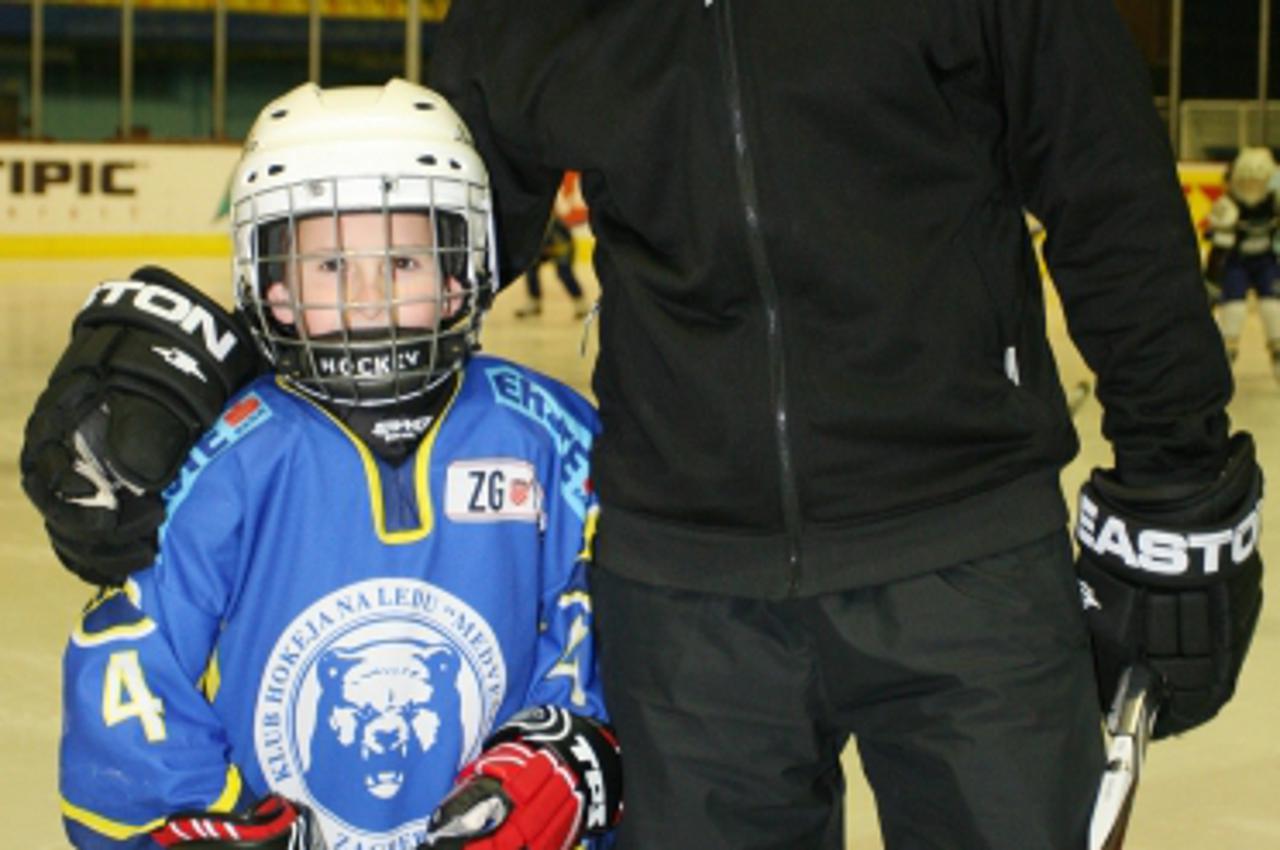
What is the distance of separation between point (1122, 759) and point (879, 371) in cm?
31

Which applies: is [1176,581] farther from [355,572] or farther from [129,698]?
[129,698]

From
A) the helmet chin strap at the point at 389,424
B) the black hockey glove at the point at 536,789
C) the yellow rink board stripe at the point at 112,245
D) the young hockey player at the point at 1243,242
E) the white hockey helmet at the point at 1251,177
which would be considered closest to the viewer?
the black hockey glove at the point at 536,789

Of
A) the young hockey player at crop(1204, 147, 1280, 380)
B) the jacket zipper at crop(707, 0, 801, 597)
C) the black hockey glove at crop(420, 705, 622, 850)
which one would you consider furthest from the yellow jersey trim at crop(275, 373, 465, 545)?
the young hockey player at crop(1204, 147, 1280, 380)

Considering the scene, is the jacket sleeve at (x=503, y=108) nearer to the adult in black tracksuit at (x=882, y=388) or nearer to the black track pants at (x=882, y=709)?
the adult in black tracksuit at (x=882, y=388)

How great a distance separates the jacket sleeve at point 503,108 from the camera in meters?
1.45

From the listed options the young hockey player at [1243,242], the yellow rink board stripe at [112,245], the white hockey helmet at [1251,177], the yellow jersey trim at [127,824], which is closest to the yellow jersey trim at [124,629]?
the yellow jersey trim at [127,824]

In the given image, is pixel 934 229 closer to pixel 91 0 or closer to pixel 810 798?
pixel 810 798

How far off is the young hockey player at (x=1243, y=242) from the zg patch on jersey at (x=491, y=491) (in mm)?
6685

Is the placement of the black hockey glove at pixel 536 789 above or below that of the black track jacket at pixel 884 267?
below

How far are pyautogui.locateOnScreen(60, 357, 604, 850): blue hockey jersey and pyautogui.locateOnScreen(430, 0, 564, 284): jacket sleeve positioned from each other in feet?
0.58

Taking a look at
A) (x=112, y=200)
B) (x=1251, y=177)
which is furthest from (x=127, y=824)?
(x=112, y=200)

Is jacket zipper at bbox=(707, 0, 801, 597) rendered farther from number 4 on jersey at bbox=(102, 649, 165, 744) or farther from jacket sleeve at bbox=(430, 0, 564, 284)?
number 4 on jersey at bbox=(102, 649, 165, 744)

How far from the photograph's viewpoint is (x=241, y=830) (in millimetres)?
1372

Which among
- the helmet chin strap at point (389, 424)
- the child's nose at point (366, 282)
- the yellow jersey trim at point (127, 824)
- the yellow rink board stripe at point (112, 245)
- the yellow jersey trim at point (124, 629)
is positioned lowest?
the yellow jersey trim at point (127, 824)
